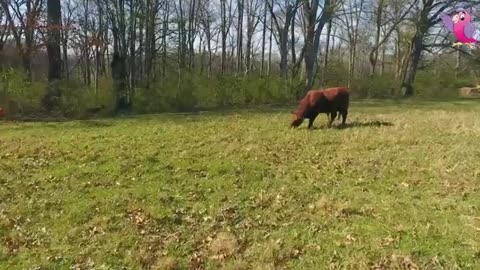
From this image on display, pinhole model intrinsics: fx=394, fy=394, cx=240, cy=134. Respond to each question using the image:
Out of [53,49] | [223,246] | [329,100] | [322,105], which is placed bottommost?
[223,246]

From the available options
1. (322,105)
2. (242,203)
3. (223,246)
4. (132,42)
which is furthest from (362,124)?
(132,42)

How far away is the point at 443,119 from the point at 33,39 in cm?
1950

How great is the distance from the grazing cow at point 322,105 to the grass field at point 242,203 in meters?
1.97

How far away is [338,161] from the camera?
8.14 m

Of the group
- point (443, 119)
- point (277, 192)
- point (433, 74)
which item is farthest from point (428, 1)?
point (277, 192)

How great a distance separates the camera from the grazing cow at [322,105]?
12.1 metres

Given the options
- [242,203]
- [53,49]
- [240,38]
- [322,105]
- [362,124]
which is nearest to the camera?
[242,203]

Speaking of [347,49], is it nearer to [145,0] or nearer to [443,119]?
[145,0]

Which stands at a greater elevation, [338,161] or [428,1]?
[428,1]

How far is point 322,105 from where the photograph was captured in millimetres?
12203

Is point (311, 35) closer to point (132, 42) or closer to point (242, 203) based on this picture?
point (132, 42)

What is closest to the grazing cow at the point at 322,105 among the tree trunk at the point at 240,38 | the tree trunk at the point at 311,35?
the tree trunk at the point at 311,35

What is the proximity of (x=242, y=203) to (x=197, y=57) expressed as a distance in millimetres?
33789

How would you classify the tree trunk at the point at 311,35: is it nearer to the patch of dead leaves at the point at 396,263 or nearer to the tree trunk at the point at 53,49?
the tree trunk at the point at 53,49
